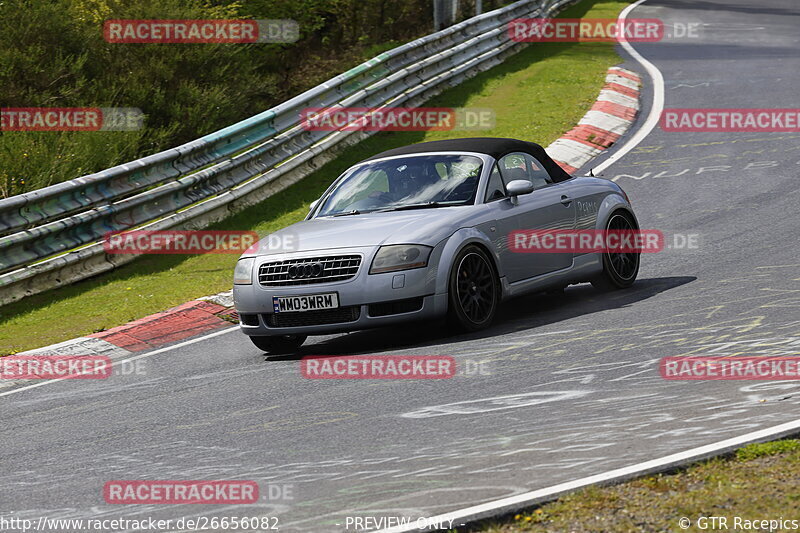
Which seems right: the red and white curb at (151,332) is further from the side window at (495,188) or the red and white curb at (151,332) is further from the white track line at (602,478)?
the white track line at (602,478)

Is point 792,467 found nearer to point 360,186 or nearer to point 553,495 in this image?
point 553,495

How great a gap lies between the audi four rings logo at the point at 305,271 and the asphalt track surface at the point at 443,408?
26.1 inches

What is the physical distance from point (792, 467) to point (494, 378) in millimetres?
2616

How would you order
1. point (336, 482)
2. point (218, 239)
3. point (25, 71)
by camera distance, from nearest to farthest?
point (336, 482) → point (218, 239) → point (25, 71)

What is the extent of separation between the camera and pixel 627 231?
36.2 feet

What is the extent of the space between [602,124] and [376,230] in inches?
388

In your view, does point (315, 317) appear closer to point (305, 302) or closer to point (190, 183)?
point (305, 302)

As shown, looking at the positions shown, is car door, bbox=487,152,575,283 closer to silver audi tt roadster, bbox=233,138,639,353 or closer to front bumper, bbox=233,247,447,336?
silver audi tt roadster, bbox=233,138,639,353

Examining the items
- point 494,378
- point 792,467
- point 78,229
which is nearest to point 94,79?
point 78,229

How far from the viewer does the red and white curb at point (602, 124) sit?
16.3 meters

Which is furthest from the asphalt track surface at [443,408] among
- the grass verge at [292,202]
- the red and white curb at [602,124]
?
the red and white curb at [602,124]

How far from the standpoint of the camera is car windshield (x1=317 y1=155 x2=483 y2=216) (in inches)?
383

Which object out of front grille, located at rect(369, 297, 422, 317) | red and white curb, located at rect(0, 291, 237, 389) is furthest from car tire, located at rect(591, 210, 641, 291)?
red and white curb, located at rect(0, 291, 237, 389)

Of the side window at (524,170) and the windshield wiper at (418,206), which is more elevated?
the side window at (524,170)
